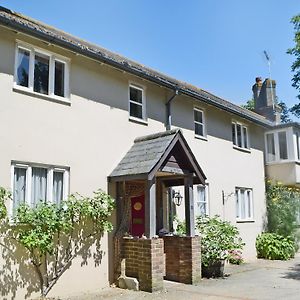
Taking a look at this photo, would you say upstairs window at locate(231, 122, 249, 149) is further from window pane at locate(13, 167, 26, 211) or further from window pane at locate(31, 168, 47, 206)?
window pane at locate(13, 167, 26, 211)

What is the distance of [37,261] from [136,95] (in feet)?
21.6

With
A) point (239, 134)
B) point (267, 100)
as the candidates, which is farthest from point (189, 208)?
point (267, 100)

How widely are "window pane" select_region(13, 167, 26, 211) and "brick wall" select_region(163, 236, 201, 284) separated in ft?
17.3

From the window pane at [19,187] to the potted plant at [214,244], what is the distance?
6635 mm

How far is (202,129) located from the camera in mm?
16562

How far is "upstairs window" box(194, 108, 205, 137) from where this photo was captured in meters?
16.3

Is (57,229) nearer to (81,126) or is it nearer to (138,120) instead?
(81,126)

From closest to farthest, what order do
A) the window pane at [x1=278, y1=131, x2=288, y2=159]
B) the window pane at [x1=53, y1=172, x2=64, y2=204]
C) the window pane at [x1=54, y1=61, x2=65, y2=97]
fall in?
1. the window pane at [x1=53, y1=172, x2=64, y2=204]
2. the window pane at [x1=54, y1=61, x2=65, y2=97]
3. the window pane at [x1=278, y1=131, x2=288, y2=159]

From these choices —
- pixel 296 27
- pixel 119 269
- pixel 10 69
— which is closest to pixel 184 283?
pixel 119 269

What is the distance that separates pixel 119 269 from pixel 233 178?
832 centimetres

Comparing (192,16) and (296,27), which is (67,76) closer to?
(192,16)

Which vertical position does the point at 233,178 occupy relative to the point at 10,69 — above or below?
below

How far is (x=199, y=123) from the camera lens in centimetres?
1642

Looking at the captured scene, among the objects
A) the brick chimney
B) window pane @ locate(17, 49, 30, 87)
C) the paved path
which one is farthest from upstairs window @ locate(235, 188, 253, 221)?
window pane @ locate(17, 49, 30, 87)
